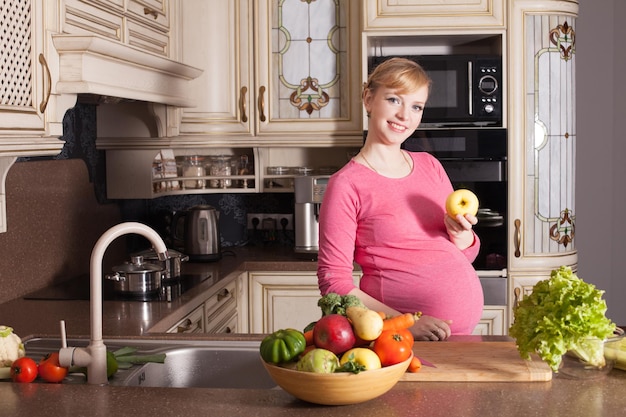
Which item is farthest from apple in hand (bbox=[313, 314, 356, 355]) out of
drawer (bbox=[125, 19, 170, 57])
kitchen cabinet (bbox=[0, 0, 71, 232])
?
drawer (bbox=[125, 19, 170, 57])

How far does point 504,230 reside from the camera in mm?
3848

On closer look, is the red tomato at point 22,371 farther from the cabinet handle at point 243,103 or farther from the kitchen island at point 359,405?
the cabinet handle at point 243,103

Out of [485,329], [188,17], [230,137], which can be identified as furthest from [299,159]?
[485,329]

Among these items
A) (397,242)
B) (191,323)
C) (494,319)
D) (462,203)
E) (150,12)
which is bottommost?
(494,319)

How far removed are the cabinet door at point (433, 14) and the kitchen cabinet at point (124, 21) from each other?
87 cm

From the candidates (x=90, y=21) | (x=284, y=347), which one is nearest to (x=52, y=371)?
(x=284, y=347)

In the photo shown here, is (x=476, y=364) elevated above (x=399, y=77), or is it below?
below

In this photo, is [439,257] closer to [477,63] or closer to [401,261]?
[401,261]

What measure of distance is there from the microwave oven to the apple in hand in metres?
2.29

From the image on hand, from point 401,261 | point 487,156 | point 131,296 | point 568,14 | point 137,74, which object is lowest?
point 131,296

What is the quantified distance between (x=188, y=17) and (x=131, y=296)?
1.46m

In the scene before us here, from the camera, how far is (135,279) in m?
3.09

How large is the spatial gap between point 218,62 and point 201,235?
0.79 m

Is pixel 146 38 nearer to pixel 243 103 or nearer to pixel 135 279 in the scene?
pixel 243 103
